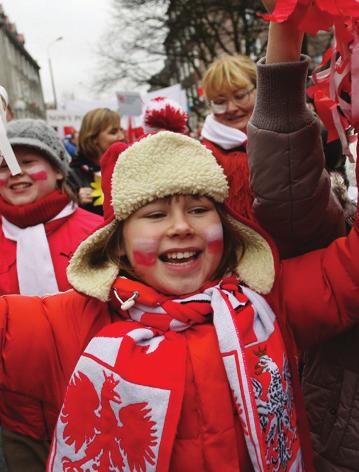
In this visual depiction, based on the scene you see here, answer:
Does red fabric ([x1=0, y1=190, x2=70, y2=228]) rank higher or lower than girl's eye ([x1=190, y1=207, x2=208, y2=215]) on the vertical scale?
lower

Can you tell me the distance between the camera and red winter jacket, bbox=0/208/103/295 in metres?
2.32

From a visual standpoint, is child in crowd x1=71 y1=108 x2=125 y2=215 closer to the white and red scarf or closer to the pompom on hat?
the pompom on hat

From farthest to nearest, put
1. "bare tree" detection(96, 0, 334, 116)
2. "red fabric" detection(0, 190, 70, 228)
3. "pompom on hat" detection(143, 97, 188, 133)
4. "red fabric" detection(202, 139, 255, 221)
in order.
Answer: "bare tree" detection(96, 0, 334, 116), "red fabric" detection(0, 190, 70, 228), "pompom on hat" detection(143, 97, 188, 133), "red fabric" detection(202, 139, 255, 221)

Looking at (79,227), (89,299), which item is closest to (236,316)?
(89,299)

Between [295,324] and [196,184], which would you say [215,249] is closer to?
[196,184]

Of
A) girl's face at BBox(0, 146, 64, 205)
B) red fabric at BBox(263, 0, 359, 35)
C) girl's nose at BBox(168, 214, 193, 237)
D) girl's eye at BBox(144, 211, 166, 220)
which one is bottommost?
girl's face at BBox(0, 146, 64, 205)

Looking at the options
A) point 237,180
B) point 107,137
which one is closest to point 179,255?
point 237,180

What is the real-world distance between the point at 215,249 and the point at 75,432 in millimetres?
608

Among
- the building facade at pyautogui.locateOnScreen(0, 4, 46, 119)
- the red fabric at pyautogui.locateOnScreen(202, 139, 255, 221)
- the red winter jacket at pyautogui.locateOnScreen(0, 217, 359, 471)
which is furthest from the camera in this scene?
the building facade at pyautogui.locateOnScreen(0, 4, 46, 119)

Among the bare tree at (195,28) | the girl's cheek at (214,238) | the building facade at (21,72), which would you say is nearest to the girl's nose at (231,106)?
the girl's cheek at (214,238)

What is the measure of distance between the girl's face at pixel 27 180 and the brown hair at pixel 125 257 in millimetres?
1027

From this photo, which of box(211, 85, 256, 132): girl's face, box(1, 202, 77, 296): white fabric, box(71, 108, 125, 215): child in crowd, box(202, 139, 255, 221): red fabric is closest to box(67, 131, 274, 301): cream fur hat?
box(202, 139, 255, 221): red fabric

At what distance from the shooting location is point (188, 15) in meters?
16.2

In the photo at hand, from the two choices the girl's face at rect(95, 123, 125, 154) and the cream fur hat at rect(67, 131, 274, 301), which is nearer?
the cream fur hat at rect(67, 131, 274, 301)
